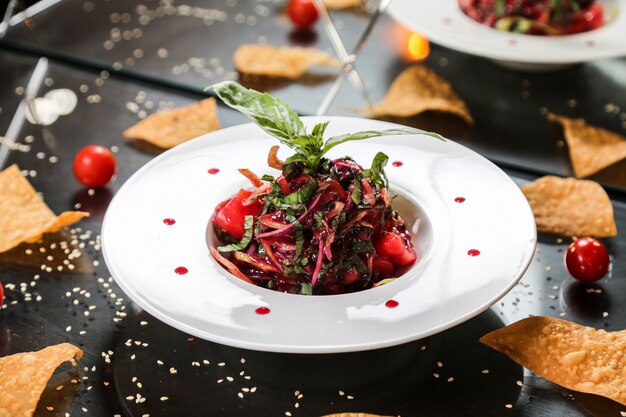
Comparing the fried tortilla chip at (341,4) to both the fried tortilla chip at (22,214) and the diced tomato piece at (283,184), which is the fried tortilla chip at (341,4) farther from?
the diced tomato piece at (283,184)

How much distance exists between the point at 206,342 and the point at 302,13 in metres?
1.98

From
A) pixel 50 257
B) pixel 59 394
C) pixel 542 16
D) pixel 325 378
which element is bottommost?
pixel 50 257

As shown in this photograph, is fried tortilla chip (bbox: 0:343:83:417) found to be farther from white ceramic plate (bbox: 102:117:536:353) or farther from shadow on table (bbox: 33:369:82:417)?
white ceramic plate (bbox: 102:117:536:353)

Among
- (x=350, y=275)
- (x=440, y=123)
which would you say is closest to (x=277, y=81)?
(x=440, y=123)

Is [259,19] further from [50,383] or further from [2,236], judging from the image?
[50,383]

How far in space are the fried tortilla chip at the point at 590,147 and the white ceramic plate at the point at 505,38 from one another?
24cm

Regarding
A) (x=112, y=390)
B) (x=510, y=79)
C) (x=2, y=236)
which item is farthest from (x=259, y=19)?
(x=112, y=390)

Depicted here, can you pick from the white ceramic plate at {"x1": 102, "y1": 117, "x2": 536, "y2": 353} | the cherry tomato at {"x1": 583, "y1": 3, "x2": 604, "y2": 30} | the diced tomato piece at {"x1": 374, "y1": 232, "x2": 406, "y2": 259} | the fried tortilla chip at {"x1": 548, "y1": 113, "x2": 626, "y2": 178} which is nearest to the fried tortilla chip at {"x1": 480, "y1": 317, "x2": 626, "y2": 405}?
the white ceramic plate at {"x1": 102, "y1": 117, "x2": 536, "y2": 353}

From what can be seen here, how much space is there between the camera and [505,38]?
3.19 m

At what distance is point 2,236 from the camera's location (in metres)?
2.60

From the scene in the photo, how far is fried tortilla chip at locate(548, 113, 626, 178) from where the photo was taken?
2869mm

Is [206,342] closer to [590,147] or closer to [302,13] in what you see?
[590,147]

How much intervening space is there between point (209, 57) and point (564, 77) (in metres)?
1.43

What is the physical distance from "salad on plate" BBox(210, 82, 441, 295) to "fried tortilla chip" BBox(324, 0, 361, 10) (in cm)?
181
